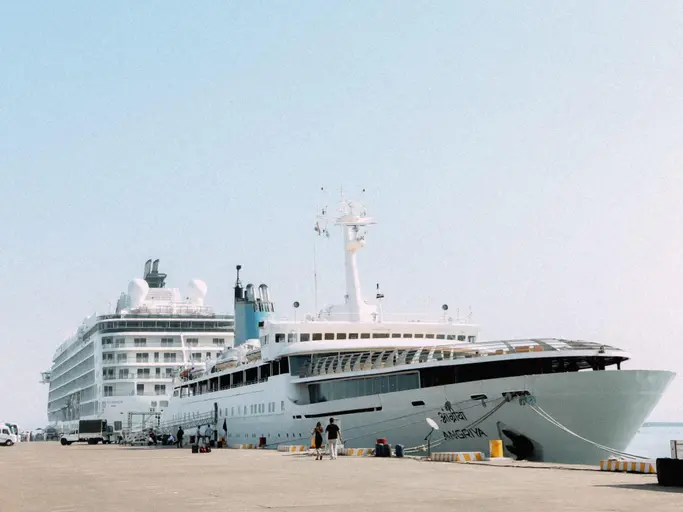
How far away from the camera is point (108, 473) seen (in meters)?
21.7

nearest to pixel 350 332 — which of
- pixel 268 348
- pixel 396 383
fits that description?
pixel 268 348

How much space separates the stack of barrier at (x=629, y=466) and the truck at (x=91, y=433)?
5129 centimetres

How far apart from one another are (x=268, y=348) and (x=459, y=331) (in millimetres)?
9306

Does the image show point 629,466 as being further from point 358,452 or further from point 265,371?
point 265,371

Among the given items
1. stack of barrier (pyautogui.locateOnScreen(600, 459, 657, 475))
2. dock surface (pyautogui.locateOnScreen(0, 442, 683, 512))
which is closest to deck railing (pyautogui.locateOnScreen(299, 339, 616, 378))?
dock surface (pyautogui.locateOnScreen(0, 442, 683, 512))

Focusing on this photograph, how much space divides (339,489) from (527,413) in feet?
43.6

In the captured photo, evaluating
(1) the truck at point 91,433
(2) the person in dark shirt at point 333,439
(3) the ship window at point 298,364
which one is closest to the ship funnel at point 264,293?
(1) the truck at point 91,433

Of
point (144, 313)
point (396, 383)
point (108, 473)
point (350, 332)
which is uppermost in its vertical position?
point (144, 313)

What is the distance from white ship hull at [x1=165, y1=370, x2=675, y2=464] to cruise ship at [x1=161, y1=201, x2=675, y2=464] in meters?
0.04

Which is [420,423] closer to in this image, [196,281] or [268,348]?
[268,348]

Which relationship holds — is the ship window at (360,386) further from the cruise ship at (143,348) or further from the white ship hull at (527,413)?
the cruise ship at (143,348)

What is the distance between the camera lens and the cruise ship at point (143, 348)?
235 feet

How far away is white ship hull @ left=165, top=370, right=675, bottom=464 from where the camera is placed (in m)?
26.4

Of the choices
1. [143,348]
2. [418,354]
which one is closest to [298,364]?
[418,354]
